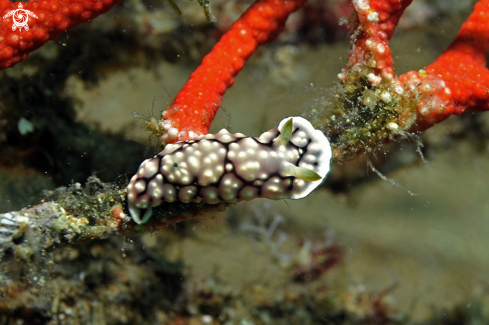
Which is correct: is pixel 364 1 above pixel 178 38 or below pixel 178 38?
above

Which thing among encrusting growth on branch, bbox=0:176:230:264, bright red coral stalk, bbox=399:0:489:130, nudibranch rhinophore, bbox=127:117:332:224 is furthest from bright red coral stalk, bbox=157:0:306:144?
bright red coral stalk, bbox=399:0:489:130

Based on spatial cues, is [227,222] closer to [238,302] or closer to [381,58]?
[238,302]

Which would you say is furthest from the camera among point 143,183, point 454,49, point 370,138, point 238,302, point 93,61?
point 238,302

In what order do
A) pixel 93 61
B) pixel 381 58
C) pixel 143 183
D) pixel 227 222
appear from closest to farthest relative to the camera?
pixel 143 183
pixel 381 58
pixel 93 61
pixel 227 222

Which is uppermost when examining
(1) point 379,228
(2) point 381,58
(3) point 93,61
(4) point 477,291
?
(2) point 381,58

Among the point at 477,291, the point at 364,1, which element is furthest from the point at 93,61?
the point at 477,291

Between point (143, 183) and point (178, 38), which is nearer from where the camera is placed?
point (143, 183)
